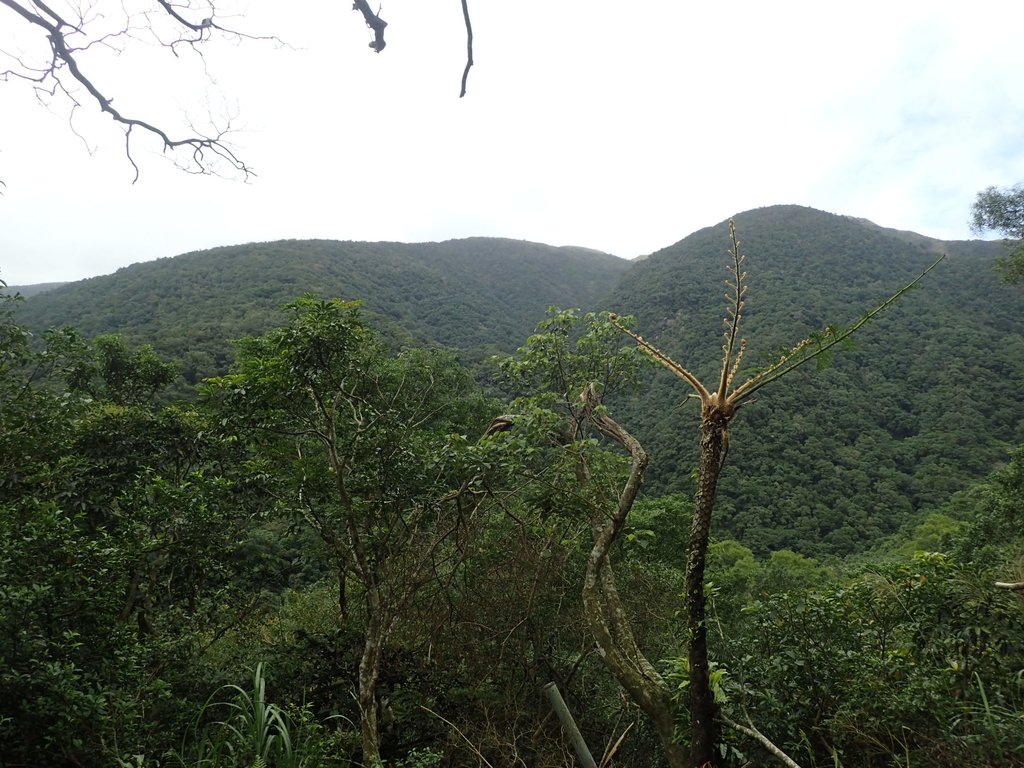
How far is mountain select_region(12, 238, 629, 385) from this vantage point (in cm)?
2800

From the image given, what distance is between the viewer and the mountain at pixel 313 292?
1102 inches

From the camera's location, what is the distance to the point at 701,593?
2.43 meters

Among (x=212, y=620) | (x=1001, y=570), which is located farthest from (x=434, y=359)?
(x=1001, y=570)

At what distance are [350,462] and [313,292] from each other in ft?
35.4

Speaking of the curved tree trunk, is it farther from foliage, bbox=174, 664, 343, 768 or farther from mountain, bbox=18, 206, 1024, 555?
mountain, bbox=18, 206, 1024, 555

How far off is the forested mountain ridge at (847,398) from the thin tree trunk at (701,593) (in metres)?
14.9

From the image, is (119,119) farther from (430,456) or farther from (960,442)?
(960,442)

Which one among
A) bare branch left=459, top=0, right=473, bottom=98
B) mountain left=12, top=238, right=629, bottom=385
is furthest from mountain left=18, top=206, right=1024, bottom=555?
bare branch left=459, top=0, right=473, bottom=98

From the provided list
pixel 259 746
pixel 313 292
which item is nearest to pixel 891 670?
pixel 259 746

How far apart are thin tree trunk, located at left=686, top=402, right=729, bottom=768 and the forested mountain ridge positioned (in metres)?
14.9

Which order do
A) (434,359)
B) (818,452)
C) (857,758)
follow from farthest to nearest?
(818,452)
(434,359)
(857,758)

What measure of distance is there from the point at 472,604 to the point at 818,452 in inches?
1040

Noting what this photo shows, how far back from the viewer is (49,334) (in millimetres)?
4633

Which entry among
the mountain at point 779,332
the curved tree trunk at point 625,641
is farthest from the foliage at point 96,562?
the mountain at point 779,332
